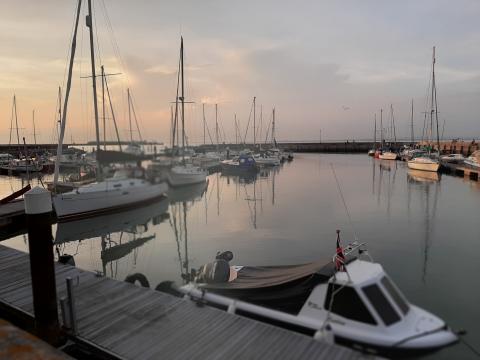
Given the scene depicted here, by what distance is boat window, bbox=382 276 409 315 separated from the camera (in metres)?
8.23

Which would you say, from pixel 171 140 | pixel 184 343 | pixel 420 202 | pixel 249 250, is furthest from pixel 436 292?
pixel 420 202

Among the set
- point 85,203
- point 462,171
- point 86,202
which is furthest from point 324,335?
point 462,171

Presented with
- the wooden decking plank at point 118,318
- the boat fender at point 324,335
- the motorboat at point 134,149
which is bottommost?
the wooden decking plank at point 118,318

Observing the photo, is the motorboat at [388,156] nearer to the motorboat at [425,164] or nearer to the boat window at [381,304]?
the motorboat at [425,164]

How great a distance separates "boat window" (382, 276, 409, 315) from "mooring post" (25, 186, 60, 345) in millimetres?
7971

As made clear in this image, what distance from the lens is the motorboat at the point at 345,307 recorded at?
757 centimetres

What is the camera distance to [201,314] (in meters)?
8.65

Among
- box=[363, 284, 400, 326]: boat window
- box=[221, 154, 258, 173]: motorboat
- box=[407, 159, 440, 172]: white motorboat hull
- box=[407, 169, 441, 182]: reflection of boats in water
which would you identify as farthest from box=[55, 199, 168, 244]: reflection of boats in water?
box=[407, 159, 440, 172]: white motorboat hull

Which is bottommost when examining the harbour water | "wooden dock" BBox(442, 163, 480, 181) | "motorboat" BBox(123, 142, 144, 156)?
the harbour water

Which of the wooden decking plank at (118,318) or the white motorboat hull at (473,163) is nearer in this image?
the wooden decking plank at (118,318)

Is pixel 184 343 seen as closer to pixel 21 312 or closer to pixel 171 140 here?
pixel 171 140

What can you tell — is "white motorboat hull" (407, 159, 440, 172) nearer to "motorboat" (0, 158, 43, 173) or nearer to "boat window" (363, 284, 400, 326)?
"boat window" (363, 284, 400, 326)

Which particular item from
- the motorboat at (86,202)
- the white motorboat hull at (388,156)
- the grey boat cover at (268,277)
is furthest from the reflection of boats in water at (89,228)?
the white motorboat hull at (388,156)

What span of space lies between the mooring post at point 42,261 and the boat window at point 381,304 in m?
7.43
